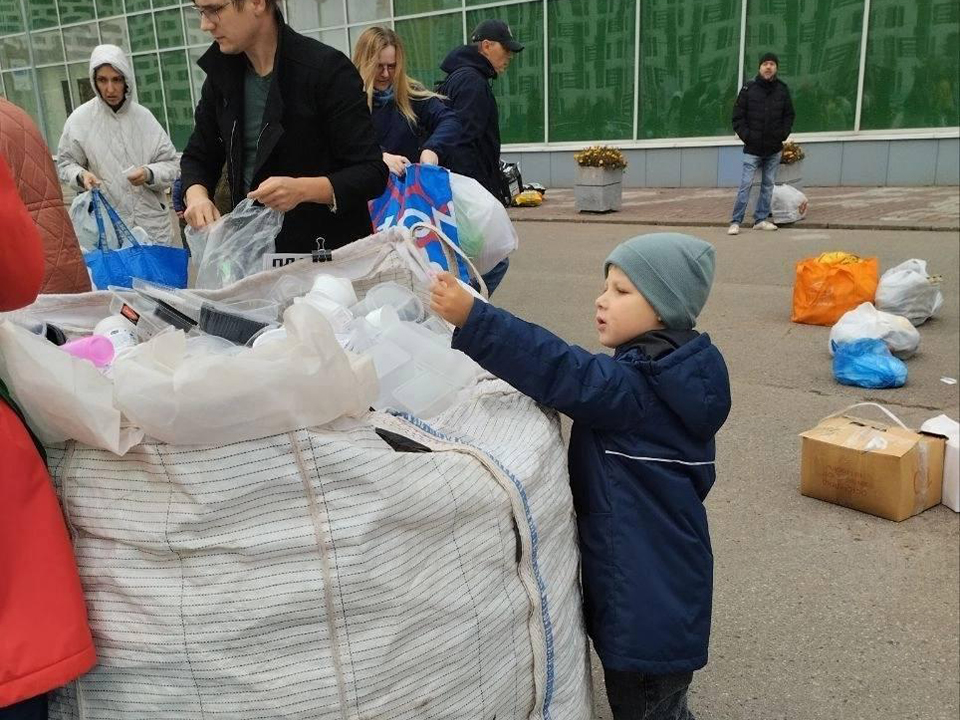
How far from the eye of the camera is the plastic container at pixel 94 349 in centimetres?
174

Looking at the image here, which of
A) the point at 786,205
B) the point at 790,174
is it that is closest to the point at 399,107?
the point at 786,205

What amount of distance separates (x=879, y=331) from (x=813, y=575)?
2562mm

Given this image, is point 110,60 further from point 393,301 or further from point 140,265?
point 393,301

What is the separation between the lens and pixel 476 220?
3195 millimetres

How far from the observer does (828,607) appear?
2809mm

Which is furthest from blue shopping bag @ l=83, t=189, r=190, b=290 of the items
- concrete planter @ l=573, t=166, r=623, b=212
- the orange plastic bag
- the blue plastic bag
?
concrete planter @ l=573, t=166, r=623, b=212

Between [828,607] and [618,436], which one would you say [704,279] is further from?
[828,607]

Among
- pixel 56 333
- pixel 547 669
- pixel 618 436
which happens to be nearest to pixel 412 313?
pixel 618 436

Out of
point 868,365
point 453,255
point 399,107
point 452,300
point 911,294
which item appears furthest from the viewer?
point 911,294

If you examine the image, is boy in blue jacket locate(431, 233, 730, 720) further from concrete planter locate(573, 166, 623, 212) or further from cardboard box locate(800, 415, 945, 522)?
concrete planter locate(573, 166, 623, 212)

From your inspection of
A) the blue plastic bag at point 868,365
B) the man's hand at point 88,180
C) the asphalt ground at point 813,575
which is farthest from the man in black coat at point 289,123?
the blue plastic bag at point 868,365

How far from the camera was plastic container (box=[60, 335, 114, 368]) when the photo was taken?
1.74 meters

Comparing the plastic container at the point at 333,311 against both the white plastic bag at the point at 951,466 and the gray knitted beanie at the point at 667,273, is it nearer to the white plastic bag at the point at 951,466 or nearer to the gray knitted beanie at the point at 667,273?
the gray knitted beanie at the point at 667,273

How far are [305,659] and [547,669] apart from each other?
0.48m
